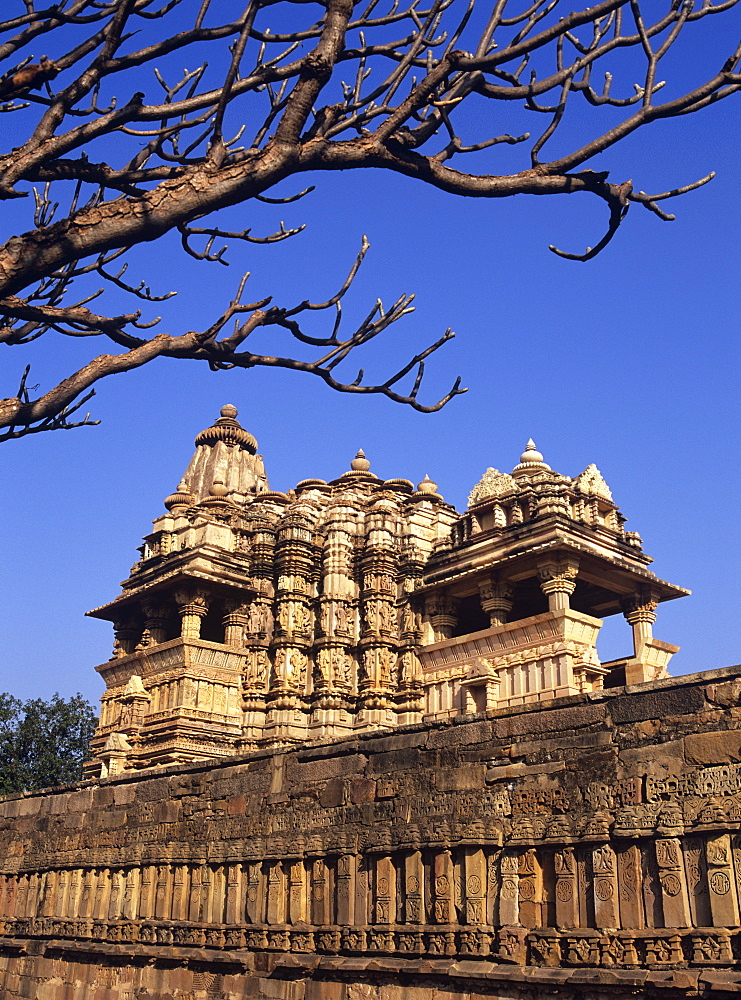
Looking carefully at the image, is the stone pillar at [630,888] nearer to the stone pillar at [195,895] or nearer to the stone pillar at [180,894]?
the stone pillar at [195,895]

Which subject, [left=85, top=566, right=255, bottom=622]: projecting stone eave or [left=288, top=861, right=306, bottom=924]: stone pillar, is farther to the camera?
[left=85, top=566, right=255, bottom=622]: projecting stone eave

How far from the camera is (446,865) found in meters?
9.35

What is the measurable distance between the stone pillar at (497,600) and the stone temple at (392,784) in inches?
1.8

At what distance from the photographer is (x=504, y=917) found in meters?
8.77

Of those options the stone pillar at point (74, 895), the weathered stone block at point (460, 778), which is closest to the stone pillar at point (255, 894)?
the weathered stone block at point (460, 778)

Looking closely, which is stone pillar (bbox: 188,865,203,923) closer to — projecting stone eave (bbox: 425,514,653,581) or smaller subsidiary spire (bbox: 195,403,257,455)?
projecting stone eave (bbox: 425,514,653,581)

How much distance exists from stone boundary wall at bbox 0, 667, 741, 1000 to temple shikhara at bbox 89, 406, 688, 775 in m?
7.97

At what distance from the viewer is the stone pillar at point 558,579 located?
19312 mm

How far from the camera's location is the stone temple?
813cm

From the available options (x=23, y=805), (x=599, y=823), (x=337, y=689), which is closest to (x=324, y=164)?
(x=599, y=823)

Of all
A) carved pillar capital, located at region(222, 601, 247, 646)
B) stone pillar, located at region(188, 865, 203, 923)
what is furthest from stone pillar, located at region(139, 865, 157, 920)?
carved pillar capital, located at region(222, 601, 247, 646)

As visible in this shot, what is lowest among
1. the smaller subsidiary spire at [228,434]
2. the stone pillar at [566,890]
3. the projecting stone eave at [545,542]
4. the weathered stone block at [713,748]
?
the stone pillar at [566,890]

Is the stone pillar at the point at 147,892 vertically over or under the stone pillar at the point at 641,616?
under

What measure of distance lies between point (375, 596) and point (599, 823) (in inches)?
592
